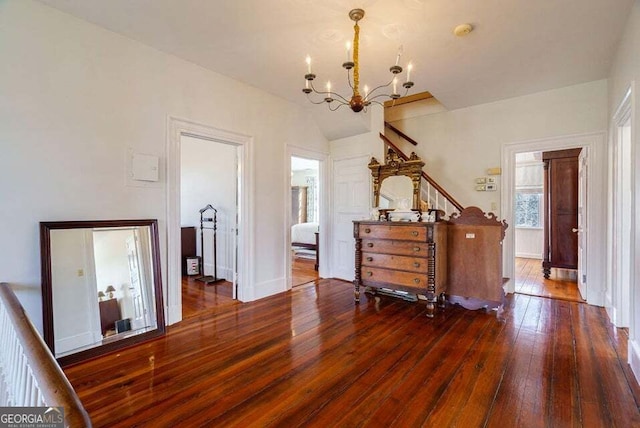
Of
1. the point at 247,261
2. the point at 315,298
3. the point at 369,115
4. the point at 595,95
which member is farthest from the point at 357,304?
the point at 595,95

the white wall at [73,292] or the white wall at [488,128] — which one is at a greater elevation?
the white wall at [488,128]

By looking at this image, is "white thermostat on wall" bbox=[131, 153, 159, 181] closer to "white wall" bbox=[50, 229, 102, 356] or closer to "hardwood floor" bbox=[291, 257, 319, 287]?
"white wall" bbox=[50, 229, 102, 356]

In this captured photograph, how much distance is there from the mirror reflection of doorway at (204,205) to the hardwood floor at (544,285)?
4.46 meters

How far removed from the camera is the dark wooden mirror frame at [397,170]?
409 cm

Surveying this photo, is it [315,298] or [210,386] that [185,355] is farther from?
[315,298]

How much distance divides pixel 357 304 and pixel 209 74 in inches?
128

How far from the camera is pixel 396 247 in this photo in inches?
142

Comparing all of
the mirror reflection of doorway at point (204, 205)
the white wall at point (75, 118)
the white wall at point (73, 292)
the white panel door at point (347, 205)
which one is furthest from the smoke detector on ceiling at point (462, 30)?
the white wall at point (73, 292)

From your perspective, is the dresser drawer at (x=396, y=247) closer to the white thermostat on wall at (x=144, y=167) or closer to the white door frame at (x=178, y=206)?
the white door frame at (x=178, y=206)

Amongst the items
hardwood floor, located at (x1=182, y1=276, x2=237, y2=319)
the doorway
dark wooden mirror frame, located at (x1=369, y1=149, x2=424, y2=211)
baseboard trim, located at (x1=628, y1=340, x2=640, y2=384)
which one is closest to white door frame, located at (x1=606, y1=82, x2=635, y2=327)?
baseboard trim, located at (x1=628, y1=340, x2=640, y2=384)

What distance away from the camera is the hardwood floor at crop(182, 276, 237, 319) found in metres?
3.57

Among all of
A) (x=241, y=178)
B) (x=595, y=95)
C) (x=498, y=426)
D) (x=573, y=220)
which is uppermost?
(x=595, y=95)

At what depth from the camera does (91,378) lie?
212cm

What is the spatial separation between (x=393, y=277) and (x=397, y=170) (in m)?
1.54
